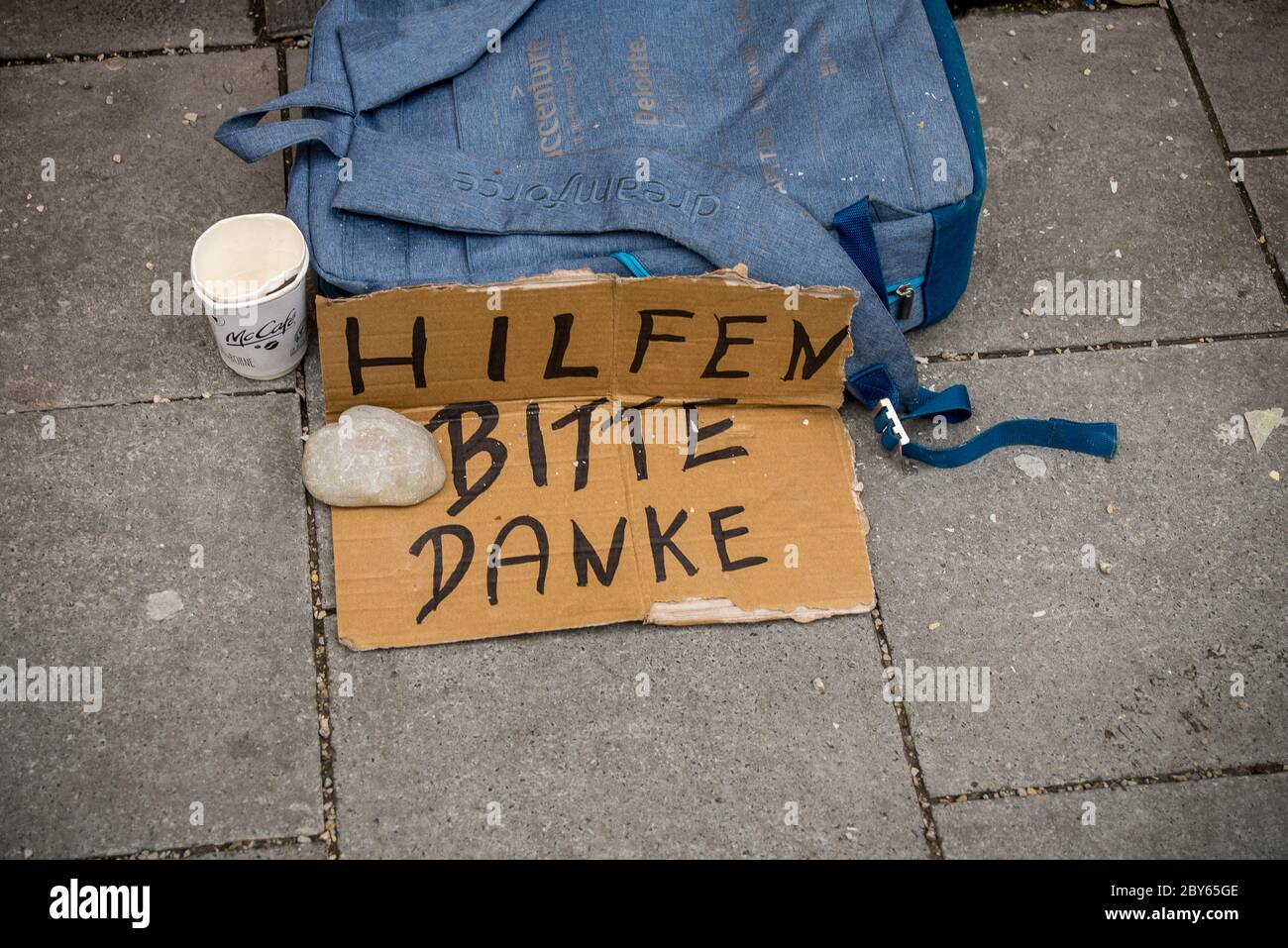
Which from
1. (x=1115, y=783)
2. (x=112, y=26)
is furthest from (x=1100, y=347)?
(x=112, y=26)

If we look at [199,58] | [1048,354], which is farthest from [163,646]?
[1048,354]

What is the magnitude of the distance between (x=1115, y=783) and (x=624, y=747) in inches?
32.3

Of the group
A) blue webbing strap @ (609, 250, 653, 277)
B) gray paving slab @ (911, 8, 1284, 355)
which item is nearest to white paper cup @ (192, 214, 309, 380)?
blue webbing strap @ (609, 250, 653, 277)

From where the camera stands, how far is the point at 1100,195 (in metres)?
2.60

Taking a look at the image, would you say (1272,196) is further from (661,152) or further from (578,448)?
(578,448)

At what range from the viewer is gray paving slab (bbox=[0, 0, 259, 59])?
259 centimetres

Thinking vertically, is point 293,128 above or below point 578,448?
above

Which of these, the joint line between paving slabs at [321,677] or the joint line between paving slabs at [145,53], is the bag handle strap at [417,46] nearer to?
the joint line between paving slabs at [145,53]

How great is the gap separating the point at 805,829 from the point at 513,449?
82 centimetres

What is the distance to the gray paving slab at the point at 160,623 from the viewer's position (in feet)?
6.16

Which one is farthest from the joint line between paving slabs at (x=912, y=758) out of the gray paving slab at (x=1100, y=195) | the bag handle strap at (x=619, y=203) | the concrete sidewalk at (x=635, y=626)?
the gray paving slab at (x=1100, y=195)

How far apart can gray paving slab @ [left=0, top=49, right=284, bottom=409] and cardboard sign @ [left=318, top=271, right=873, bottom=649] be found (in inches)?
16.0
